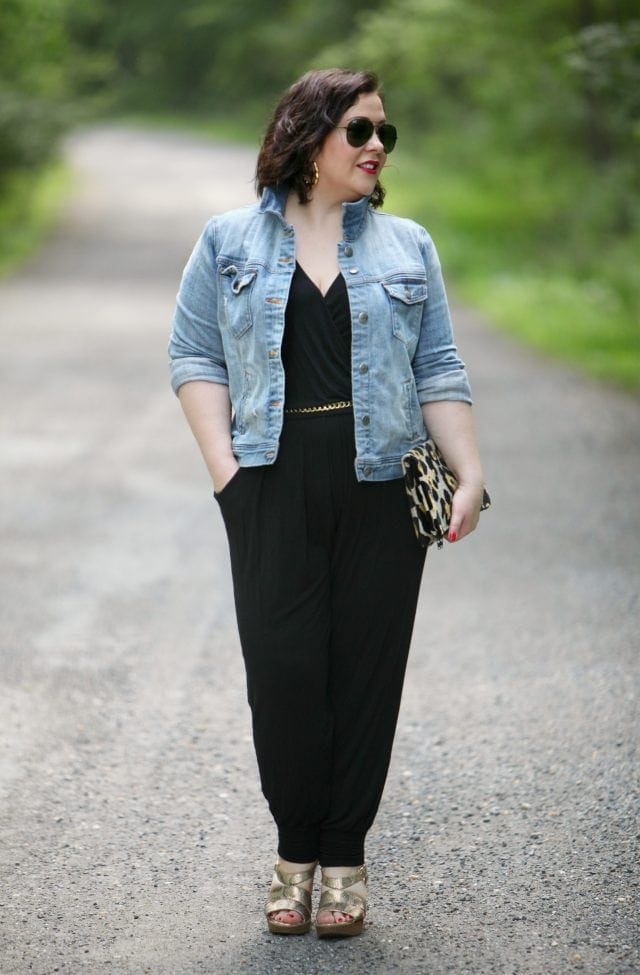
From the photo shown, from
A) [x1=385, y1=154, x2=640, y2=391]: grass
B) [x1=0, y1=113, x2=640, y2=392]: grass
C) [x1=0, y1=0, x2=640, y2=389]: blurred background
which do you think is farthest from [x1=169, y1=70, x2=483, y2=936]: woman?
[x1=0, y1=113, x2=640, y2=392]: grass

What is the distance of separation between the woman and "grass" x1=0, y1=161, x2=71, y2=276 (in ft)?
54.4

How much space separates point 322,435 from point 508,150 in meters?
22.2

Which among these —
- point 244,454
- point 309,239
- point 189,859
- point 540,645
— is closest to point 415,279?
point 309,239

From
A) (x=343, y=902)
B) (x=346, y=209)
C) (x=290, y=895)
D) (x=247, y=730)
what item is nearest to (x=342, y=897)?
(x=343, y=902)

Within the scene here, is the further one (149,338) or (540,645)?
(149,338)

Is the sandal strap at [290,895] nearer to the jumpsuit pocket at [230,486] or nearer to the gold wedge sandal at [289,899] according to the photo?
the gold wedge sandal at [289,899]

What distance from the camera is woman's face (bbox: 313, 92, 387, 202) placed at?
3.27 metres

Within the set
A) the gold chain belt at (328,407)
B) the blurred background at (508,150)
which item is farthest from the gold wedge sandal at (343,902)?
the blurred background at (508,150)

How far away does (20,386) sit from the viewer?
37.9 feet

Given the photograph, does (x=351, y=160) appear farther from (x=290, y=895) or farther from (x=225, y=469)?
(x=290, y=895)

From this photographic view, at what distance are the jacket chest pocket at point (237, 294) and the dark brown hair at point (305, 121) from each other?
0.75 feet

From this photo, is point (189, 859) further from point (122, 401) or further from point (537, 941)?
point (122, 401)

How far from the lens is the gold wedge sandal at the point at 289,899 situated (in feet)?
11.1

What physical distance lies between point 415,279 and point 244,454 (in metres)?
0.58
